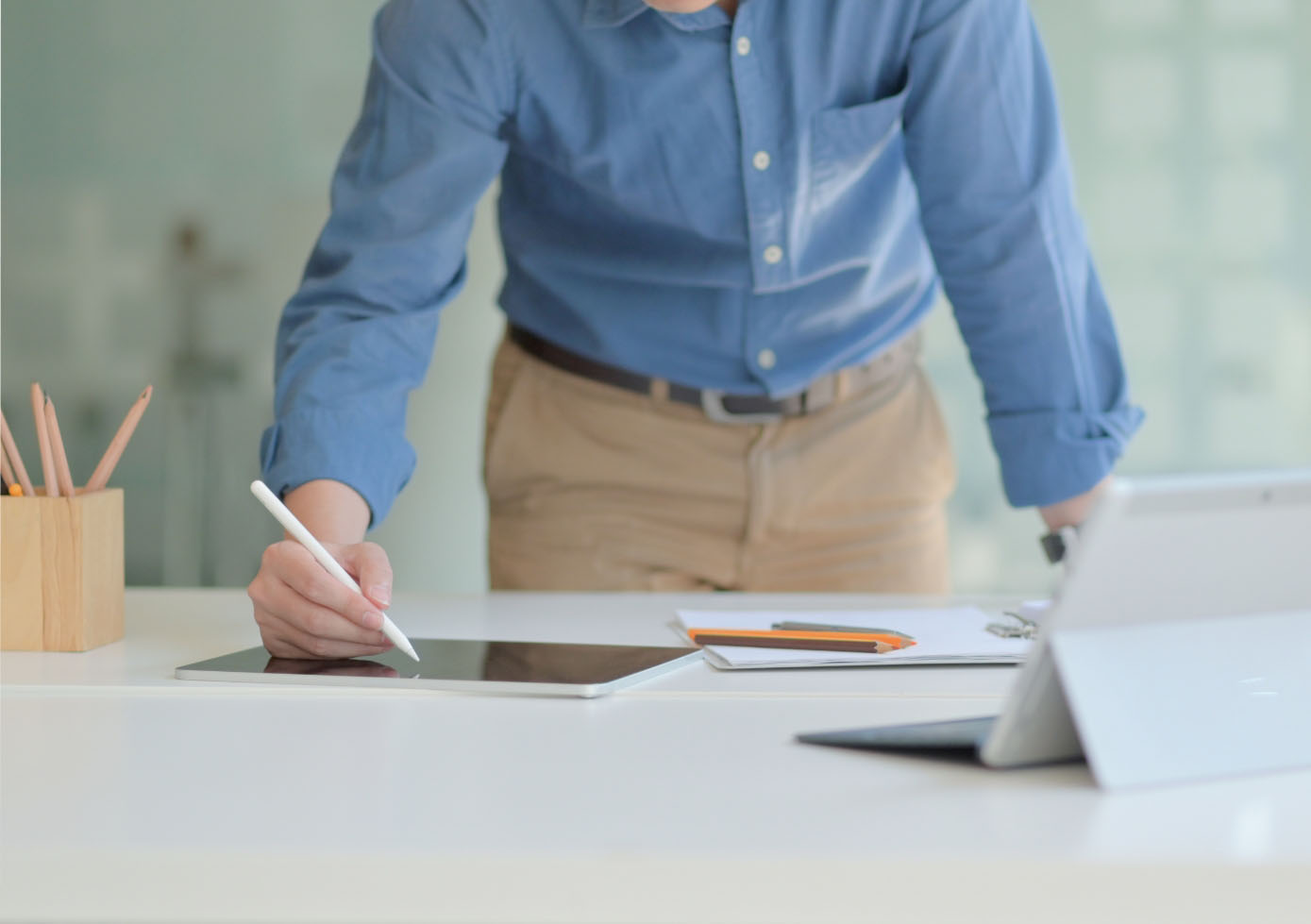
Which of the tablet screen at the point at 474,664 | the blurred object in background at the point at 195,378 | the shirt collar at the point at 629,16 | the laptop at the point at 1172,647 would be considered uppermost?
the shirt collar at the point at 629,16

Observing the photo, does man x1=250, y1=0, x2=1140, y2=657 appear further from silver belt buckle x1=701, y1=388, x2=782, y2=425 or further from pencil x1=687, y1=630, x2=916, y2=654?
pencil x1=687, y1=630, x2=916, y2=654

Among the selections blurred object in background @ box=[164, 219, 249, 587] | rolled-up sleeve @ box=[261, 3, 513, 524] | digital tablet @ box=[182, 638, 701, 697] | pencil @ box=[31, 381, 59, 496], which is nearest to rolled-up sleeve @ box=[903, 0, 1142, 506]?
rolled-up sleeve @ box=[261, 3, 513, 524]

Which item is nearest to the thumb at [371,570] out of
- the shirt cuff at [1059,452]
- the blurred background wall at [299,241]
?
the shirt cuff at [1059,452]

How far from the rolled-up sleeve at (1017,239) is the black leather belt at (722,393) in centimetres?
20

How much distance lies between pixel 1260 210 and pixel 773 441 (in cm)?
172

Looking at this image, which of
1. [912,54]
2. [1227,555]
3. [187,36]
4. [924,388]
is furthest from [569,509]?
[187,36]

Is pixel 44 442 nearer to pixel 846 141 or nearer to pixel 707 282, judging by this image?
pixel 707 282

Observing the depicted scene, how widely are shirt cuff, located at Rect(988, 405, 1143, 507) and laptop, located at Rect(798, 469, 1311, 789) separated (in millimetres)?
667

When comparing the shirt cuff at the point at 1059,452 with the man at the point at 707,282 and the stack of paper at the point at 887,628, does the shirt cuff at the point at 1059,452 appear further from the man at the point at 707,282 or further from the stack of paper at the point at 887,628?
the stack of paper at the point at 887,628

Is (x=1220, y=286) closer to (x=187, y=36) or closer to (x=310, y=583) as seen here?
(x=187, y=36)

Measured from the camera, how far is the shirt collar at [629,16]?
3.90 ft

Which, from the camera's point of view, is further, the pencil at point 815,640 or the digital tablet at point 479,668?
the pencil at point 815,640

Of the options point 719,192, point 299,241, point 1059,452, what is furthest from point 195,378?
point 1059,452

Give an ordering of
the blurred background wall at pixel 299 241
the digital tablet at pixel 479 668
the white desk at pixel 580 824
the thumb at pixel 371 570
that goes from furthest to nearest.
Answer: the blurred background wall at pixel 299 241, the thumb at pixel 371 570, the digital tablet at pixel 479 668, the white desk at pixel 580 824
